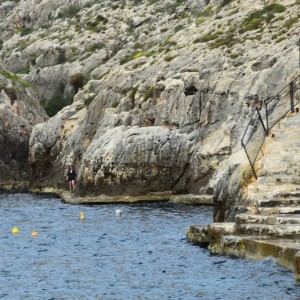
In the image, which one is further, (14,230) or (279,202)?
(14,230)

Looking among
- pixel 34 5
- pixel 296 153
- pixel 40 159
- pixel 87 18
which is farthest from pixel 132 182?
pixel 34 5

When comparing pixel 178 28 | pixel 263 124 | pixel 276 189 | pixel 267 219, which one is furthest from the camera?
pixel 178 28

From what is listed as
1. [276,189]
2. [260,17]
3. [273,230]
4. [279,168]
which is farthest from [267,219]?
[260,17]

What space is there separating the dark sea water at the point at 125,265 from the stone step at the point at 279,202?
3.31m

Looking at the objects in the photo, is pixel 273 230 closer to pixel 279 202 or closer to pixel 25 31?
pixel 279 202

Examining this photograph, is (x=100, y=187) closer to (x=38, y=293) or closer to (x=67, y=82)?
(x=38, y=293)

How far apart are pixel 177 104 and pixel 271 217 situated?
40265 millimetres

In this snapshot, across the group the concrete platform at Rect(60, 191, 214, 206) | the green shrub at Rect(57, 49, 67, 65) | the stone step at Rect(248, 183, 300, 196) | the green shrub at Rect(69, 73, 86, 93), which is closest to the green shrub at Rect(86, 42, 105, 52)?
the green shrub at Rect(57, 49, 67, 65)

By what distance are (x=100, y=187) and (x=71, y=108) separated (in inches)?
952

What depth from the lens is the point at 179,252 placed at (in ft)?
124

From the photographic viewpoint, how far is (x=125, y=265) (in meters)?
35.2

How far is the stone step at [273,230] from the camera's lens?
112 feet

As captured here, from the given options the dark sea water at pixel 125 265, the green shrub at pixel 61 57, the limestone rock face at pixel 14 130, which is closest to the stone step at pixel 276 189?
the dark sea water at pixel 125 265

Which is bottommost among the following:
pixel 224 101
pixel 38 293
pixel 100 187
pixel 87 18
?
pixel 38 293
